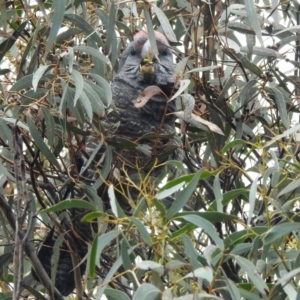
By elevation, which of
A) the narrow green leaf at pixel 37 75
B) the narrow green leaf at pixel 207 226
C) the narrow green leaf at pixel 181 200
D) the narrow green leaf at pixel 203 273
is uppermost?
the narrow green leaf at pixel 37 75

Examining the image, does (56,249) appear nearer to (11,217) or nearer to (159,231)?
(11,217)

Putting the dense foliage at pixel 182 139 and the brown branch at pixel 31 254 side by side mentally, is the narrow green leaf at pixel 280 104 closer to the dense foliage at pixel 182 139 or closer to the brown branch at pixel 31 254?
the dense foliage at pixel 182 139

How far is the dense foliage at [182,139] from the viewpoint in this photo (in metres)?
1.47

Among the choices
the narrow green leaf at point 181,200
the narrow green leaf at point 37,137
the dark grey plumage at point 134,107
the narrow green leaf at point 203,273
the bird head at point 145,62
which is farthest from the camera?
the bird head at point 145,62

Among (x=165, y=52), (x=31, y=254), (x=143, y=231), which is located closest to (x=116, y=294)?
Answer: (x=143, y=231)

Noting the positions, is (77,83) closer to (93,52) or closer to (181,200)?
(93,52)

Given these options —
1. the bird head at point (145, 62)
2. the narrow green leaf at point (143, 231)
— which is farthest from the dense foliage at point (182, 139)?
the bird head at point (145, 62)

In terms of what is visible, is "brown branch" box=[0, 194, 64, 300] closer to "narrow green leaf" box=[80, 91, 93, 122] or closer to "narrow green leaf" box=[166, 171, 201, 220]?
"narrow green leaf" box=[80, 91, 93, 122]

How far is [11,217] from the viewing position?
1.72m

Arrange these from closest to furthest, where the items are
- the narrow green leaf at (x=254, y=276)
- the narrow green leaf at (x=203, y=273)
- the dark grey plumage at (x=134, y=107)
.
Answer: the narrow green leaf at (x=203, y=273), the narrow green leaf at (x=254, y=276), the dark grey plumage at (x=134, y=107)

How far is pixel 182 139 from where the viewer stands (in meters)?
1.99

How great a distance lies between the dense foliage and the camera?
1474 mm

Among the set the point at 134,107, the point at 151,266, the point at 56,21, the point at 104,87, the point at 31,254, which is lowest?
the point at 31,254

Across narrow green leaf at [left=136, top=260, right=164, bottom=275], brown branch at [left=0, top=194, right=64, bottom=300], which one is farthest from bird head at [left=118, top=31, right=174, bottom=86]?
narrow green leaf at [left=136, top=260, right=164, bottom=275]
